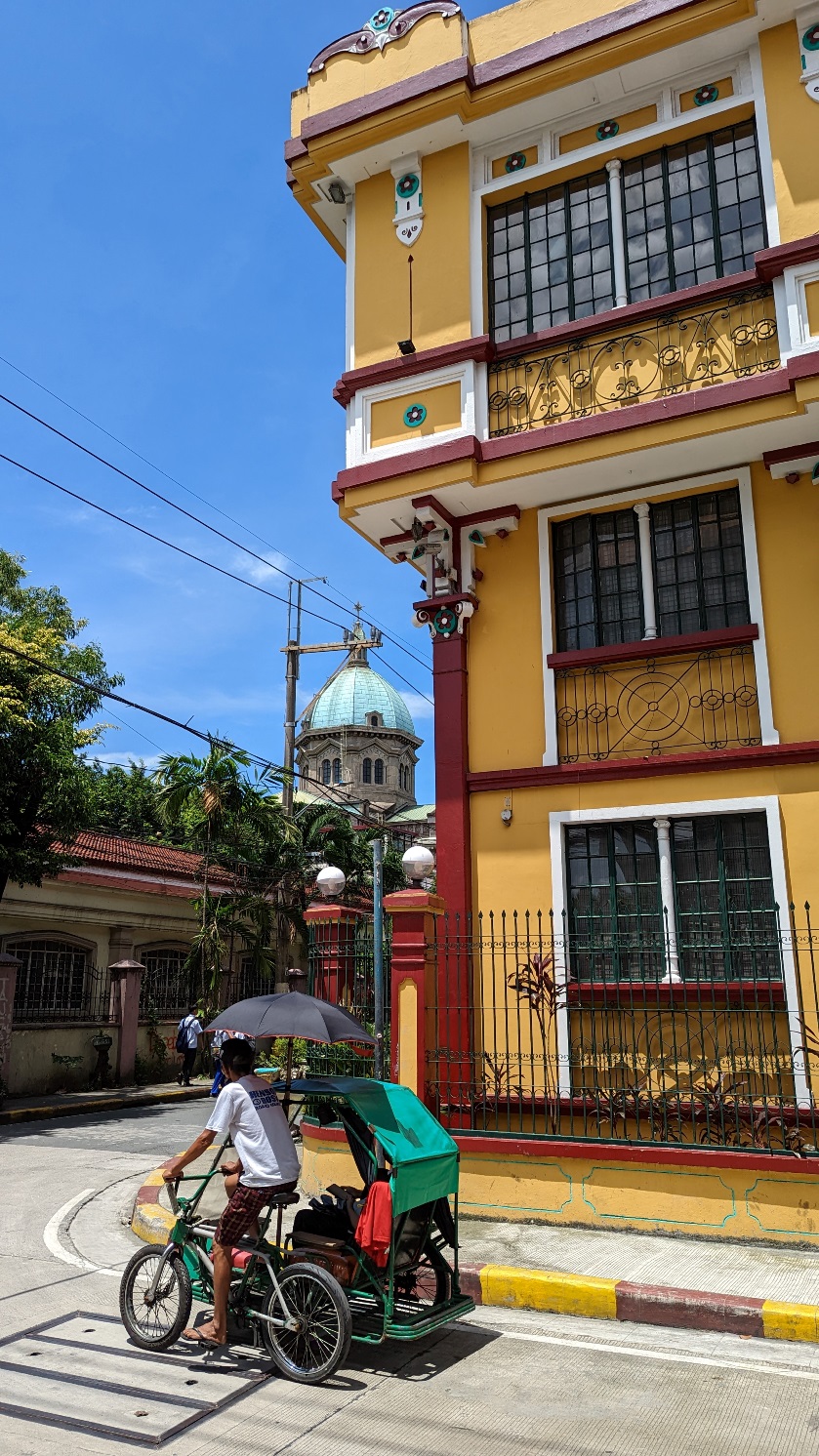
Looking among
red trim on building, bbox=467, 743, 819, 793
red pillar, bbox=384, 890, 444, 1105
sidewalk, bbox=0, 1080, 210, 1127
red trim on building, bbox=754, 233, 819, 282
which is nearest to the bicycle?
red pillar, bbox=384, 890, 444, 1105

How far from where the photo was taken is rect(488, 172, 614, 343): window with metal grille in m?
10.3

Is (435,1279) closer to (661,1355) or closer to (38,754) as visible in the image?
(661,1355)

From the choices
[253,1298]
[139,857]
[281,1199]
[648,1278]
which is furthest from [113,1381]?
[139,857]

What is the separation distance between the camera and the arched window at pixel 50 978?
1958 cm

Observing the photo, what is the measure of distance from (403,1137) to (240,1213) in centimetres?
91

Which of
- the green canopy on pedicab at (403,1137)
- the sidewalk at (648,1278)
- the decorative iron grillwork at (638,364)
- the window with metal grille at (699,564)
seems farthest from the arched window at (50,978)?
the green canopy on pedicab at (403,1137)

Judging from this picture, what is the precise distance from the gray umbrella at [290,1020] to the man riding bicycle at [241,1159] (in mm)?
472

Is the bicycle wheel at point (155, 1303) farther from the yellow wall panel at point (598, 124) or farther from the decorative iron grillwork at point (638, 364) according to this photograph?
the yellow wall panel at point (598, 124)

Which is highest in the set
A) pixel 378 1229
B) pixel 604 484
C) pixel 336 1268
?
pixel 604 484

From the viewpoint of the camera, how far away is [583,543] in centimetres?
1042

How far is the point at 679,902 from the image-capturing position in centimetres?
917

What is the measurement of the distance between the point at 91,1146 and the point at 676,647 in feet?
32.4

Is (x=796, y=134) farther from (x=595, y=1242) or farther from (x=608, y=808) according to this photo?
(x=595, y=1242)

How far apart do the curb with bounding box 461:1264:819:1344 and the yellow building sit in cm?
186
